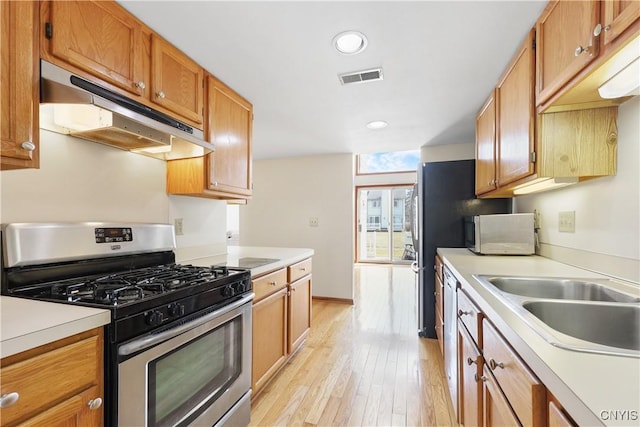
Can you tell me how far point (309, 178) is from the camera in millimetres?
4426

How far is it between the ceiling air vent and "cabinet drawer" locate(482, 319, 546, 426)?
160 centimetres

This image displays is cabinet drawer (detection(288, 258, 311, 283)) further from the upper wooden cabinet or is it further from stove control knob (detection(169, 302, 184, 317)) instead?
the upper wooden cabinet

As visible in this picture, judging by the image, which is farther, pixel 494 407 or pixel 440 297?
pixel 440 297

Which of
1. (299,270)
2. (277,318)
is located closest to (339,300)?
(299,270)

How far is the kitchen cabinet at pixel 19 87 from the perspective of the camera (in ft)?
3.17

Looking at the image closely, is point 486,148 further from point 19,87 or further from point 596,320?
point 19,87

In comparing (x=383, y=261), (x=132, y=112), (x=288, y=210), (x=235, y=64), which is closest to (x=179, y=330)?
(x=132, y=112)

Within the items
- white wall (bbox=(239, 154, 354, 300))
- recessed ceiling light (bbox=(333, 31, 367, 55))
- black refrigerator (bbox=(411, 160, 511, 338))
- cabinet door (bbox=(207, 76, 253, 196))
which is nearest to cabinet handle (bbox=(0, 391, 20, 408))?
cabinet door (bbox=(207, 76, 253, 196))

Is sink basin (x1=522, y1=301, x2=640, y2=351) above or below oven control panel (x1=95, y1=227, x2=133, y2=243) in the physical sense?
below

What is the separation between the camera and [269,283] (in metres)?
1.99

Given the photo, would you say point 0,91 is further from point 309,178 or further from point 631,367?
point 309,178

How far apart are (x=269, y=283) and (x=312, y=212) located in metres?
2.48

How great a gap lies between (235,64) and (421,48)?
113 centimetres

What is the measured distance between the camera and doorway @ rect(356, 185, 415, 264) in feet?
23.1
